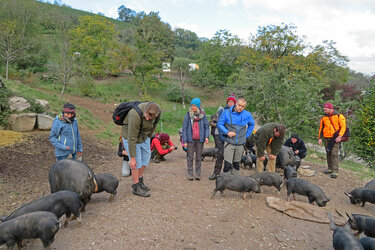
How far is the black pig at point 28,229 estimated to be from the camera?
339 centimetres

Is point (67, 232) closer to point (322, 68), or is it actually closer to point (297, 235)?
point (297, 235)

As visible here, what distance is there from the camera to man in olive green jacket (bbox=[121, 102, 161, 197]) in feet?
16.0

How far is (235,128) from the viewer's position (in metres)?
6.05

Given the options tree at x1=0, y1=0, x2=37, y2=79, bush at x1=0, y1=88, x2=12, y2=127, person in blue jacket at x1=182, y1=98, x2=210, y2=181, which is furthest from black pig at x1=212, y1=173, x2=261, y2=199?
tree at x1=0, y1=0, x2=37, y2=79

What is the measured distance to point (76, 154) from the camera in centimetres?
585

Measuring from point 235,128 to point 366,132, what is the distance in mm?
10238

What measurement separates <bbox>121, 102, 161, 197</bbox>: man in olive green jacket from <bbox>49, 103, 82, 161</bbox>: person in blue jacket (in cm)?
116

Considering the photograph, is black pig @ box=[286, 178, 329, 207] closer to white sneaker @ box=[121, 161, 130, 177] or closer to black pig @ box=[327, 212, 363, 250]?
black pig @ box=[327, 212, 363, 250]

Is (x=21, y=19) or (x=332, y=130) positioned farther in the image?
(x=21, y=19)

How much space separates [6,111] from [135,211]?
7.84 meters

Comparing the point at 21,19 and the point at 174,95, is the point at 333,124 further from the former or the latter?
the point at 21,19

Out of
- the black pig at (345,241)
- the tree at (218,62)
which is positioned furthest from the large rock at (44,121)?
the tree at (218,62)

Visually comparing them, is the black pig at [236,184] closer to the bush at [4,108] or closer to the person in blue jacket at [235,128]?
the person in blue jacket at [235,128]

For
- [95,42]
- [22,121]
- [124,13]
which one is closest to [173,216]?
[22,121]
